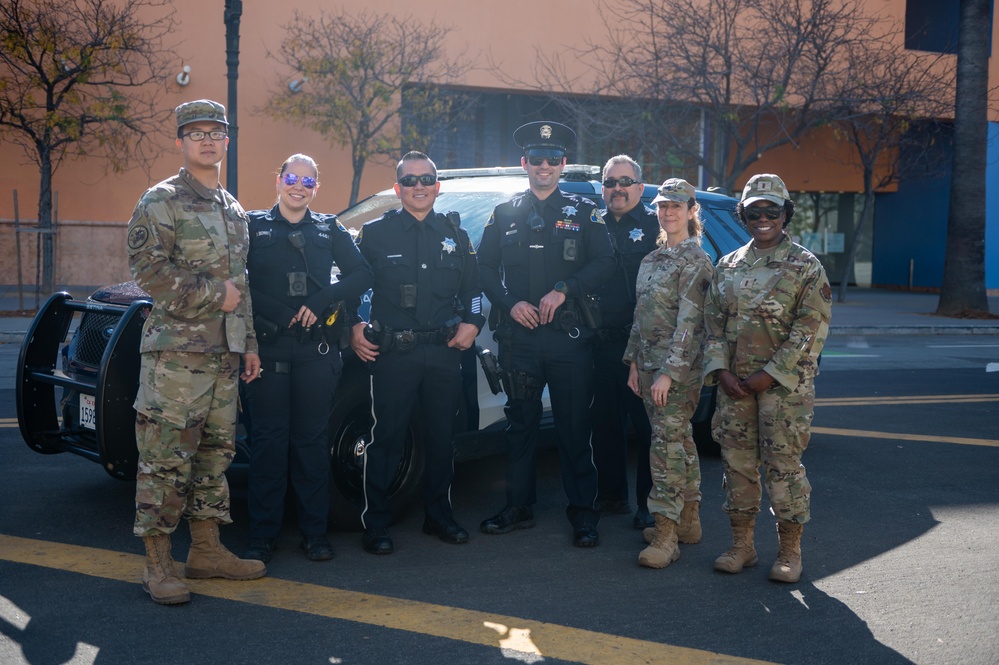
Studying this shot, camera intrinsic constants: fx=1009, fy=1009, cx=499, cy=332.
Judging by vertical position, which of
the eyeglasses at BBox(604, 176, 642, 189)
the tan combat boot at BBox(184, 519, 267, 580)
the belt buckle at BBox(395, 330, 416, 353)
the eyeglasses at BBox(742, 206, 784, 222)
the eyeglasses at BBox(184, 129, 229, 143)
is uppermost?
the eyeglasses at BBox(184, 129, 229, 143)

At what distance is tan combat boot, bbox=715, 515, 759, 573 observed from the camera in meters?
Result: 4.61

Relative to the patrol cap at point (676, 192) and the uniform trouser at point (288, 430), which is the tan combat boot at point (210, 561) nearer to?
the uniform trouser at point (288, 430)

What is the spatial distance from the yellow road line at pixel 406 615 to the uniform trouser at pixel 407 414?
0.73m

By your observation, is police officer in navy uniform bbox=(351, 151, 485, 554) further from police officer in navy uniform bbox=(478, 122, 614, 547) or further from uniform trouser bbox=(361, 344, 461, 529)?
police officer in navy uniform bbox=(478, 122, 614, 547)

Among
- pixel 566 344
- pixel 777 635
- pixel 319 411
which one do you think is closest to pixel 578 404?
pixel 566 344

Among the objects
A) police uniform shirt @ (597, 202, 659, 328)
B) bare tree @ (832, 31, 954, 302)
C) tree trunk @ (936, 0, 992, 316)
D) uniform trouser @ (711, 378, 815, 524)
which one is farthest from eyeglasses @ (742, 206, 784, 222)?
tree trunk @ (936, 0, 992, 316)

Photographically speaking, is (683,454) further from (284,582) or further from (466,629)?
(284,582)

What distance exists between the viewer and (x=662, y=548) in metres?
4.75

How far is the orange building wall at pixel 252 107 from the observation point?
20.1m

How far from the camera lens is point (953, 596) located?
4.32 m

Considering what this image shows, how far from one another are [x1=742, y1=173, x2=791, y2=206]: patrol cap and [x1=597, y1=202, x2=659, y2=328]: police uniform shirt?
97 cm

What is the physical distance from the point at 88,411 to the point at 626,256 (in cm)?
287

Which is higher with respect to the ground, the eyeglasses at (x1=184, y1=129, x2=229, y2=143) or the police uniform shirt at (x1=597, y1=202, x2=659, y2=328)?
the eyeglasses at (x1=184, y1=129, x2=229, y2=143)

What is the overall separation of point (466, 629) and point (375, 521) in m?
1.15
